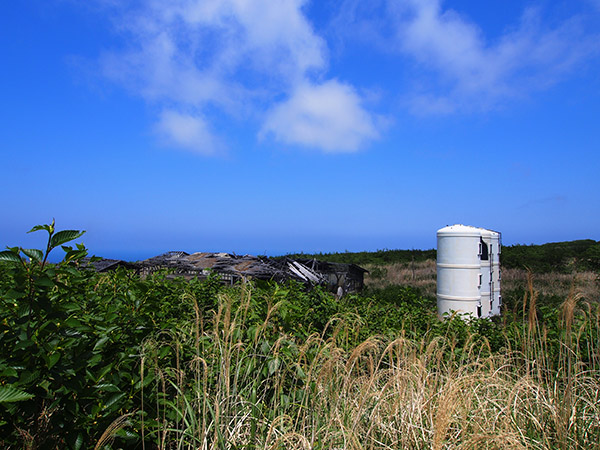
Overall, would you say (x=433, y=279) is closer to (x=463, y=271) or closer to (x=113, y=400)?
(x=463, y=271)

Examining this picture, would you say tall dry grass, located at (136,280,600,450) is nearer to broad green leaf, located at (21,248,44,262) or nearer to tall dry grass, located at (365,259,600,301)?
broad green leaf, located at (21,248,44,262)

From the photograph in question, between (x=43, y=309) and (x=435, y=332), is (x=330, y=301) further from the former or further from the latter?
(x=43, y=309)

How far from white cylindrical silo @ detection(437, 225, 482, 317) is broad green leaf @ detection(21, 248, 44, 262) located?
31.0 feet

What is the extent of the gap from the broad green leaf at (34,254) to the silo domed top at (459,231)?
9.44 metres

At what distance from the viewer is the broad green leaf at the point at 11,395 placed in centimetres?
195

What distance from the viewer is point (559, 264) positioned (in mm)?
23016

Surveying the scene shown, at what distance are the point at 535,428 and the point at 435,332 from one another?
6.39 ft

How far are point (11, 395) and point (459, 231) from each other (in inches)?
385

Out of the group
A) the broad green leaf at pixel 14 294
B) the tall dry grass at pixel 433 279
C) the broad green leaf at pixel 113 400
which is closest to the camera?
the broad green leaf at pixel 14 294

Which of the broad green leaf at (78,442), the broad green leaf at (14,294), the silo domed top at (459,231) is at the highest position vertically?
the silo domed top at (459,231)

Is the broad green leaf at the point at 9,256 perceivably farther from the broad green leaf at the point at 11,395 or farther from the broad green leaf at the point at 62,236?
the broad green leaf at the point at 11,395

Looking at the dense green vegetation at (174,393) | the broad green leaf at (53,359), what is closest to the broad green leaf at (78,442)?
the dense green vegetation at (174,393)

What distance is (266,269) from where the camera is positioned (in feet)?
47.4

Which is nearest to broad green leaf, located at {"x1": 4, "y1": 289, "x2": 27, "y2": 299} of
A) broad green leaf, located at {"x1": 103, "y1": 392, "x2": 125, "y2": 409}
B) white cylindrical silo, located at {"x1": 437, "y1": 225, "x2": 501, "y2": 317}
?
broad green leaf, located at {"x1": 103, "y1": 392, "x2": 125, "y2": 409}
